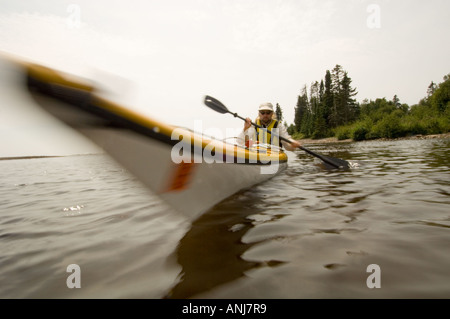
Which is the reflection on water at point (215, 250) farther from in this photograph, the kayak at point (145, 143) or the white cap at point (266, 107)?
the white cap at point (266, 107)

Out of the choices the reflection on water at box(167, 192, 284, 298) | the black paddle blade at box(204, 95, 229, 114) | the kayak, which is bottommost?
the reflection on water at box(167, 192, 284, 298)

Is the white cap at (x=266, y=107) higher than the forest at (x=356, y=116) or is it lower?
lower

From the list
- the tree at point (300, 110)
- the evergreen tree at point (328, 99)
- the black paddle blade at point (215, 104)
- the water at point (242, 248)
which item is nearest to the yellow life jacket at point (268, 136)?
the black paddle blade at point (215, 104)

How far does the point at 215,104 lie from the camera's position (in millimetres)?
5090

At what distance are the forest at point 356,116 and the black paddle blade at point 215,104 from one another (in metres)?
27.4

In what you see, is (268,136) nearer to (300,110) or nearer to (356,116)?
(356,116)

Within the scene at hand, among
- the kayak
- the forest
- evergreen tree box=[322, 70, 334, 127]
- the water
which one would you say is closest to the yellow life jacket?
the water

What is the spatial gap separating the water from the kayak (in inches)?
7.4

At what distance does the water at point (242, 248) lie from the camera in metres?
1.36

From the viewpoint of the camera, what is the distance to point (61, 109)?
154 centimetres

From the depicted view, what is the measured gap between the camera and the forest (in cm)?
2486

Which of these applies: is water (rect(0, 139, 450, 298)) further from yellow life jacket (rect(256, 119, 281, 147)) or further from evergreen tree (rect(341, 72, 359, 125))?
evergreen tree (rect(341, 72, 359, 125))
